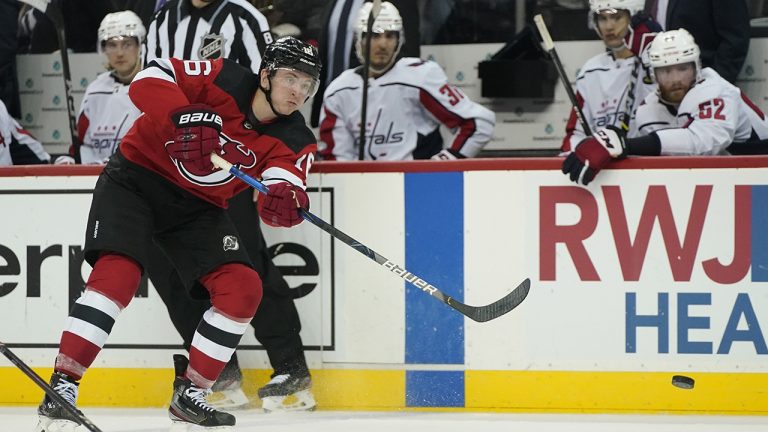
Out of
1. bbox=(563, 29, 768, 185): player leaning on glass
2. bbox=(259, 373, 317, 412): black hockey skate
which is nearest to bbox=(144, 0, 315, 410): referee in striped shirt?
bbox=(259, 373, 317, 412): black hockey skate

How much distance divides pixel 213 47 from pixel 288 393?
1143mm

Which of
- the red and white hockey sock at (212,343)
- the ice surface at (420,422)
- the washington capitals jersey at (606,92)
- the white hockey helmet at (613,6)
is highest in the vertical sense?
the white hockey helmet at (613,6)

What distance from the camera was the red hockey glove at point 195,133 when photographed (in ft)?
10.3

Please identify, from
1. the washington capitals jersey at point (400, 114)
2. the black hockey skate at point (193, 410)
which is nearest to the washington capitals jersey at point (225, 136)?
the black hockey skate at point (193, 410)

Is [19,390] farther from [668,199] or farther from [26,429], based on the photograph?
[668,199]

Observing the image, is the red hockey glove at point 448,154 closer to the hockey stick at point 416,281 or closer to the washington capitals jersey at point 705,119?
the washington capitals jersey at point 705,119

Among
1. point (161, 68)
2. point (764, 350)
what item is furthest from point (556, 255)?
point (161, 68)

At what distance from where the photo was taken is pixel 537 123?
500cm

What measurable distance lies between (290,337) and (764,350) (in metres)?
1.37

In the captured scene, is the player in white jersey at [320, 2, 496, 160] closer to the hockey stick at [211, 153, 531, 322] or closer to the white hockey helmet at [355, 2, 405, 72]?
the white hockey helmet at [355, 2, 405, 72]

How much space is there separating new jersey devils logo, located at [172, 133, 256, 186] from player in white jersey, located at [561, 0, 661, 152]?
4.62 ft

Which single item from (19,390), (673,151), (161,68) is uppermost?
(161,68)

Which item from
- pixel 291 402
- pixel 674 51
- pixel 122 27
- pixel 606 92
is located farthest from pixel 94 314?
pixel 606 92

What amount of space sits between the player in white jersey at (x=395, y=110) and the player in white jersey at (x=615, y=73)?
34cm
